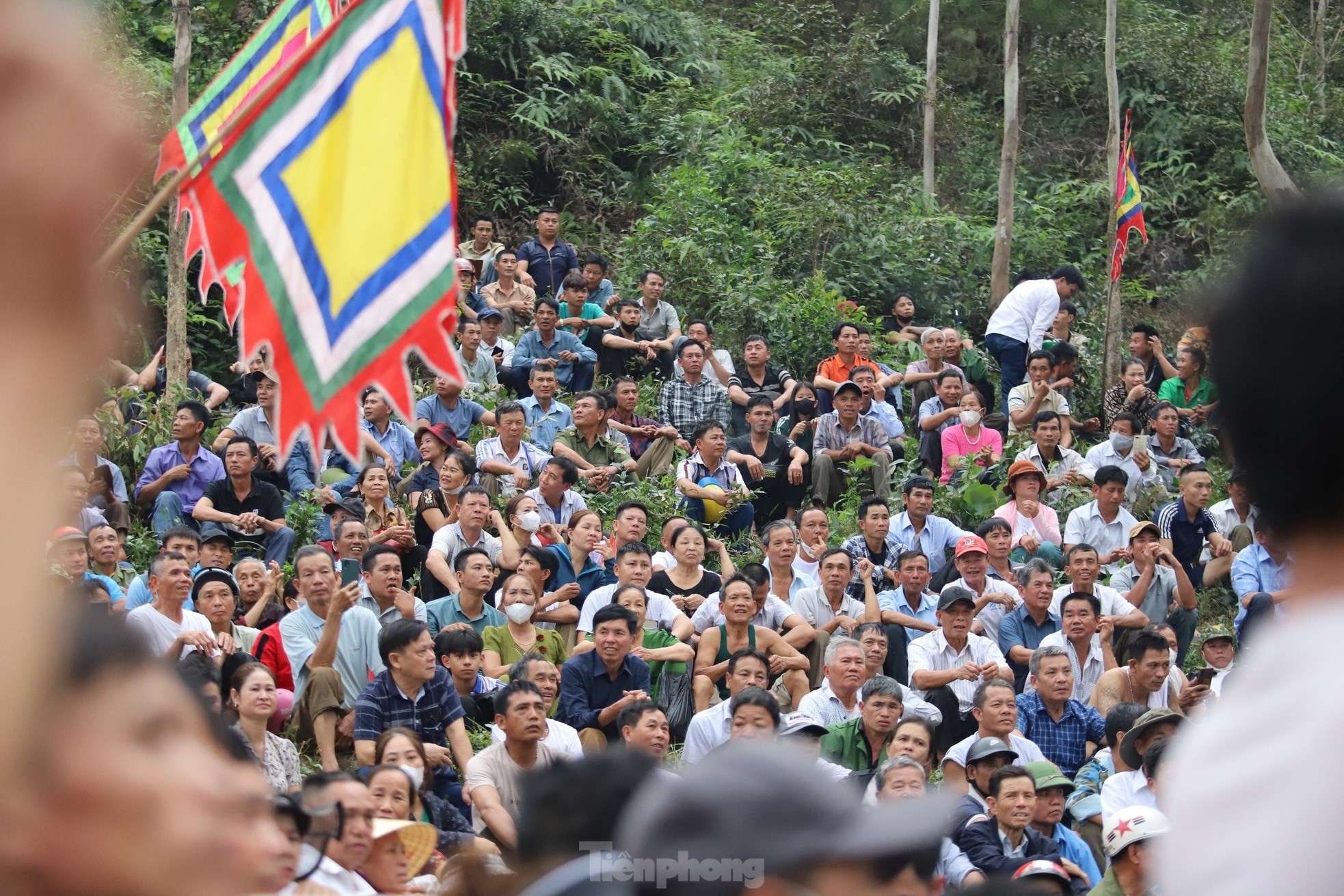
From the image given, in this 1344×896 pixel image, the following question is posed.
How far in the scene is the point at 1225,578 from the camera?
1062cm

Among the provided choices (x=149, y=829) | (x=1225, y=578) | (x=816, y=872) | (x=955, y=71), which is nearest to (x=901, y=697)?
(x=1225, y=578)

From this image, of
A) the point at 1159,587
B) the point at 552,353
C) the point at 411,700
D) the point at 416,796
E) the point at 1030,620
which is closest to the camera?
the point at 416,796

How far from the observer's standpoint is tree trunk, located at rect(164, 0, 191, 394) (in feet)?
34.8

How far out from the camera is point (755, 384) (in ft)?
42.1

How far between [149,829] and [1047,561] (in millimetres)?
9248

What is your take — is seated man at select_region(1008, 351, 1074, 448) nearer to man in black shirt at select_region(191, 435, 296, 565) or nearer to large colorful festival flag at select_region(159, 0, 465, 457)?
man in black shirt at select_region(191, 435, 296, 565)

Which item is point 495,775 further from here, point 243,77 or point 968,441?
point 968,441

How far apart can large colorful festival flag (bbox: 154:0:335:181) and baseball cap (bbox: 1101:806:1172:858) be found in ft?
13.2

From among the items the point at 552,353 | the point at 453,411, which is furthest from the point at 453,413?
Result: the point at 552,353

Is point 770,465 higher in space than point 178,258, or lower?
lower

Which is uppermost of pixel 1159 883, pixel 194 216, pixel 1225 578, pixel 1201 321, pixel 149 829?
pixel 1201 321

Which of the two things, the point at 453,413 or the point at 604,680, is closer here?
the point at 604,680

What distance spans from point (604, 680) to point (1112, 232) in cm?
981

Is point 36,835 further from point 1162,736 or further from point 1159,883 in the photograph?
point 1162,736
